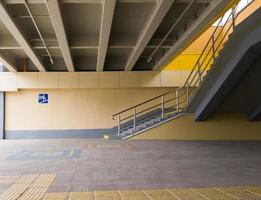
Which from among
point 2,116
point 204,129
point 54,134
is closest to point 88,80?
point 54,134

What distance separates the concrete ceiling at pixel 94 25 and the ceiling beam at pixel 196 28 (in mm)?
34

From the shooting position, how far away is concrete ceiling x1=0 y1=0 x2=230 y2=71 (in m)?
8.34

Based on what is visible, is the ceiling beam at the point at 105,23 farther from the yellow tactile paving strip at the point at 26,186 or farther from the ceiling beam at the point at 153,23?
the yellow tactile paving strip at the point at 26,186

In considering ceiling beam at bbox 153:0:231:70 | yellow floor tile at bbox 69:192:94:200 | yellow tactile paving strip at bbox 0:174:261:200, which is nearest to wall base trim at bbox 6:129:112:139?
ceiling beam at bbox 153:0:231:70

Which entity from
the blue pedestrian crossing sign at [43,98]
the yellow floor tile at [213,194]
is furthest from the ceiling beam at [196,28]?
the blue pedestrian crossing sign at [43,98]

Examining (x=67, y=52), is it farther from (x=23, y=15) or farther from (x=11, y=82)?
(x=11, y=82)

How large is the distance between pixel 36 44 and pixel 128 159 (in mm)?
6888

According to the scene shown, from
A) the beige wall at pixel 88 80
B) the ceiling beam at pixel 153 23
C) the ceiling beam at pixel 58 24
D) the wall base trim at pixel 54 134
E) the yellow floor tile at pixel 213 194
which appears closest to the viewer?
the yellow floor tile at pixel 213 194

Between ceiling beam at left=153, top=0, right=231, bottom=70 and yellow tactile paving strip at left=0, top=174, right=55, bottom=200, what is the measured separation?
5.75 m

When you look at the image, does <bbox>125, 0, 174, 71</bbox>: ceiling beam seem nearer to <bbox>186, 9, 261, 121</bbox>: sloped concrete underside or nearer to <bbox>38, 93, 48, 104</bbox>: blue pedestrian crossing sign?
<bbox>186, 9, 261, 121</bbox>: sloped concrete underside

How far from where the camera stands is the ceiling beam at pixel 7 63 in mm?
13821

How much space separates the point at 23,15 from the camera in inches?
378

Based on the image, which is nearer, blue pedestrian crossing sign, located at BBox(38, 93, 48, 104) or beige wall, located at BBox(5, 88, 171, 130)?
beige wall, located at BBox(5, 88, 171, 130)

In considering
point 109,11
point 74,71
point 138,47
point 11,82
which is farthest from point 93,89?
point 109,11
